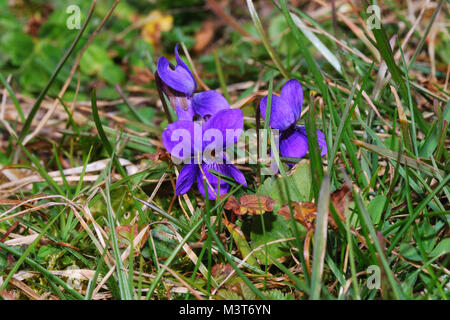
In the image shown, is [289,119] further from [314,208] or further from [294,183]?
[314,208]

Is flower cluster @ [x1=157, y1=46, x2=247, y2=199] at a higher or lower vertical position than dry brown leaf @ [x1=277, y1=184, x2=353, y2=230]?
higher

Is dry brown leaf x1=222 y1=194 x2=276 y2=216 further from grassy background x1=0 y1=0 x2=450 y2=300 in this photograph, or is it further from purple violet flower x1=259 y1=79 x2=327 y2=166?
purple violet flower x1=259 y1=79 x2=327 y2=166

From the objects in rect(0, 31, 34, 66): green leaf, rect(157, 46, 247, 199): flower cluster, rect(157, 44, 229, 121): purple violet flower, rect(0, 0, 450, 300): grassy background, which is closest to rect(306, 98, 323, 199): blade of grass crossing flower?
rect(0, 0, 450, 300): grassy background

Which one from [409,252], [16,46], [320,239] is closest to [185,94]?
[320,239]

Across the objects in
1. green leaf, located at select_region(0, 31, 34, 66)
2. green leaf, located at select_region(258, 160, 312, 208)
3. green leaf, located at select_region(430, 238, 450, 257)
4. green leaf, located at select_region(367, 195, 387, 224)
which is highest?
green leaf, located at select_region(0, 31, 34, 66)

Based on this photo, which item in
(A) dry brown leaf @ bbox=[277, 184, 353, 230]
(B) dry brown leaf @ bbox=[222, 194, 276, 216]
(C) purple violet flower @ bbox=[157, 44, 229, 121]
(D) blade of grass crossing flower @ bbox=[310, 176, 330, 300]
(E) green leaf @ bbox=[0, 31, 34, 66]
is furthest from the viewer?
(E) green leaf @ bbox=[0, 31, 34, 66]
